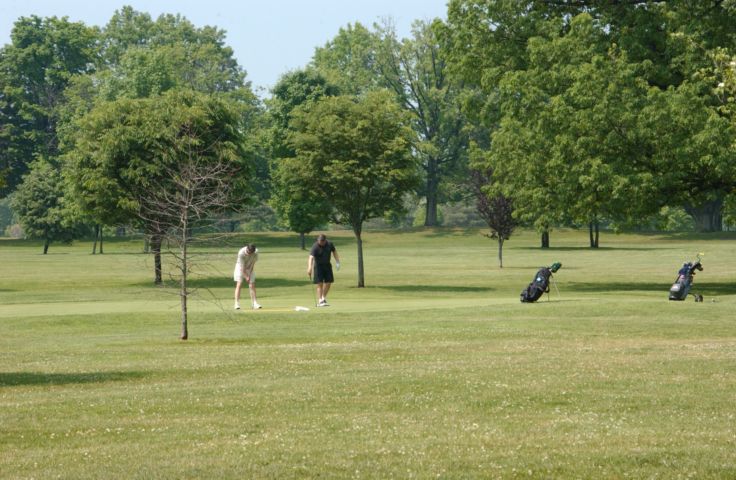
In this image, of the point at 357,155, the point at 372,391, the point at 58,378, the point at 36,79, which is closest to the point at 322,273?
the point at 357,155

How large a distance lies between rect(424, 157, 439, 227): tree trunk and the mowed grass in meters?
93.7

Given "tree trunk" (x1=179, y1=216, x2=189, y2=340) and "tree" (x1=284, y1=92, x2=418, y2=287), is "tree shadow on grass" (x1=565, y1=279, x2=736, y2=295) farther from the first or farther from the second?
"tree trunk" (x1=179, y1=216, x2=189, y2=340)

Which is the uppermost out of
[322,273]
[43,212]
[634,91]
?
→ [634,91]

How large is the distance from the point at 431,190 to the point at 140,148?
262 feet

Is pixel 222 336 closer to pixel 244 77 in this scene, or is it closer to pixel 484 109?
pixel 484 109

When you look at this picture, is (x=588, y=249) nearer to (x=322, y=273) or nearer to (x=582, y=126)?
(x=582, y=126)

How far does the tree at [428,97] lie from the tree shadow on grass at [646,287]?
78611 mm

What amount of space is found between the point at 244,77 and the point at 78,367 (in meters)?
144

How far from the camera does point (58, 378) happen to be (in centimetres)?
1769

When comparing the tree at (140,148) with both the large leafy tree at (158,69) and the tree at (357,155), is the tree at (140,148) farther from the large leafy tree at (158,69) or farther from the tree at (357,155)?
the large leafy tree at (158,69)

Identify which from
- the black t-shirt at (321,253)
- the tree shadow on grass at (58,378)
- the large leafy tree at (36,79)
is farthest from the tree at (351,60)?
the tree shadow on grass at (58,378)

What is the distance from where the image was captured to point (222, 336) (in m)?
25.5

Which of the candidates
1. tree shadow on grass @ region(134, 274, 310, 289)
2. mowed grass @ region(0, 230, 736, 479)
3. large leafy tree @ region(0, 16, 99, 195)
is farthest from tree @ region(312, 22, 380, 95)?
mowed grass @ region(0, 230, 736, 479)

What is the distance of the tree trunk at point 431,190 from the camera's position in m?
130
